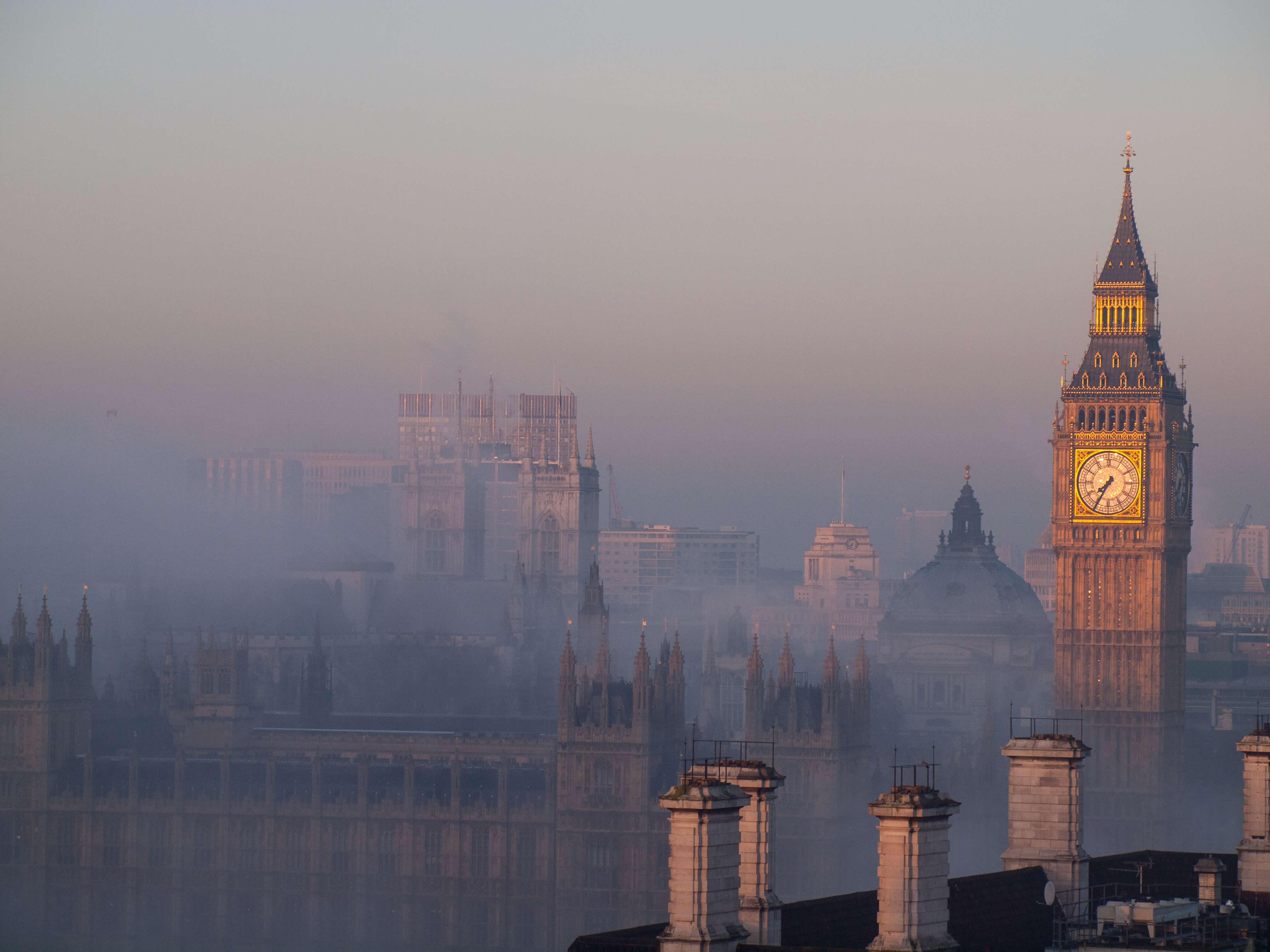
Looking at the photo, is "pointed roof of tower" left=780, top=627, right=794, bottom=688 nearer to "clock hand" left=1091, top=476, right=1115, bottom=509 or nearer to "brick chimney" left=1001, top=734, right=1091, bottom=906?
"clock hand" left=1091, top=476, right=1115, bottom=509

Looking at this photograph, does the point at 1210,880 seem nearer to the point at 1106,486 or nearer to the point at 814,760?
the point at 814,760

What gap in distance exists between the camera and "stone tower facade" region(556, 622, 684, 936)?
145m

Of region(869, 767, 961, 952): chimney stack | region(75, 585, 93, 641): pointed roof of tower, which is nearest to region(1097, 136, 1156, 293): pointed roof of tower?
region(75, 585, 93, 641): pointed roof of tower

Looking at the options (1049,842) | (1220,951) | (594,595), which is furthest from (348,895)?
(1220,951)

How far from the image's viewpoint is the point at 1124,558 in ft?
541

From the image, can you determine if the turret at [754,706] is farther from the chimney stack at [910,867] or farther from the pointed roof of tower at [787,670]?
the chimney stack at [910,867]

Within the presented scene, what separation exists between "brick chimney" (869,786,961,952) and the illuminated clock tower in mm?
121582

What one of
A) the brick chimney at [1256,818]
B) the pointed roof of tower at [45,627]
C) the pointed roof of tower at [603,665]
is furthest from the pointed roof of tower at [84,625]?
the brick chimney at [1256,818]

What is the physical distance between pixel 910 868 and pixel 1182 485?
128 meters

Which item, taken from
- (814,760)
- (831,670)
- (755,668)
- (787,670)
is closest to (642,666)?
(755,668)

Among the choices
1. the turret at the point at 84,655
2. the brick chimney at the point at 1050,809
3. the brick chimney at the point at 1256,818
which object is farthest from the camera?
the turret at the point at 84,655

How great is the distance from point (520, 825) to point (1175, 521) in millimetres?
44578

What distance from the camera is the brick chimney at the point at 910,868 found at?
40.9m

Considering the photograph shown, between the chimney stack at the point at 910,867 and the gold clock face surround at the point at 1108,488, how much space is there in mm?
124228
